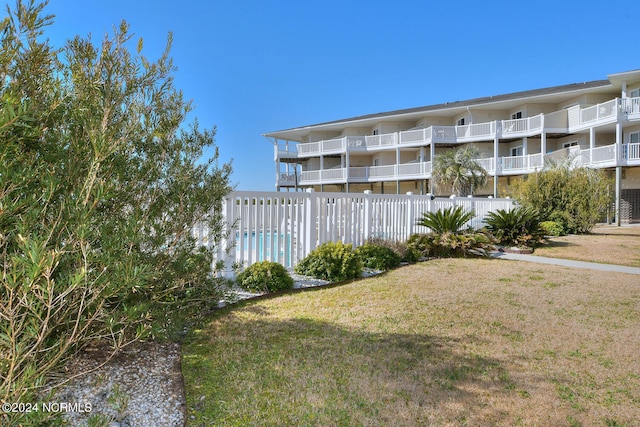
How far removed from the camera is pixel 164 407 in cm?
249

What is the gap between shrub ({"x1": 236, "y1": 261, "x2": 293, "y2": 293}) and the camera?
19.0 feet

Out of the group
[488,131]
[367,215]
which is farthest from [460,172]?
[367,215]

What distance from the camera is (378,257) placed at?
7.84 m

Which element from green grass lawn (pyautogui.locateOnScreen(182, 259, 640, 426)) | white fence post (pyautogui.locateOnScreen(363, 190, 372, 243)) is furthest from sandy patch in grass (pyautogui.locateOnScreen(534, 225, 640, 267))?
white fence post (pyautogui.locateOnScreen(363, 190, 372, 243))

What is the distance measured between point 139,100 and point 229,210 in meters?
2.84

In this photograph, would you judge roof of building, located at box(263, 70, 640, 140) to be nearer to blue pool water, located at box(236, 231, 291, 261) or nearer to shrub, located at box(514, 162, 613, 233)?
shrub, located at box(514, 162, 613, 233)

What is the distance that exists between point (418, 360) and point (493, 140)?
84.4 ft

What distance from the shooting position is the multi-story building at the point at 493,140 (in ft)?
66.8

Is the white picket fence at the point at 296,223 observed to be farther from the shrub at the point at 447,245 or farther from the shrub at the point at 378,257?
the shrub at the point at 447,245

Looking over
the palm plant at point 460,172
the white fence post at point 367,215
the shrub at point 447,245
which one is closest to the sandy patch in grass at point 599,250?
the shrub at point 447,245

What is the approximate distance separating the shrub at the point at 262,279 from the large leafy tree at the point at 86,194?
1.90m

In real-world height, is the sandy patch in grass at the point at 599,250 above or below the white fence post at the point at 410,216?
below

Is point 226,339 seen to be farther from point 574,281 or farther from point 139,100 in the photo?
point 574,281

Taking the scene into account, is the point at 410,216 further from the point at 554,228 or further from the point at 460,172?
the point at 460,172
